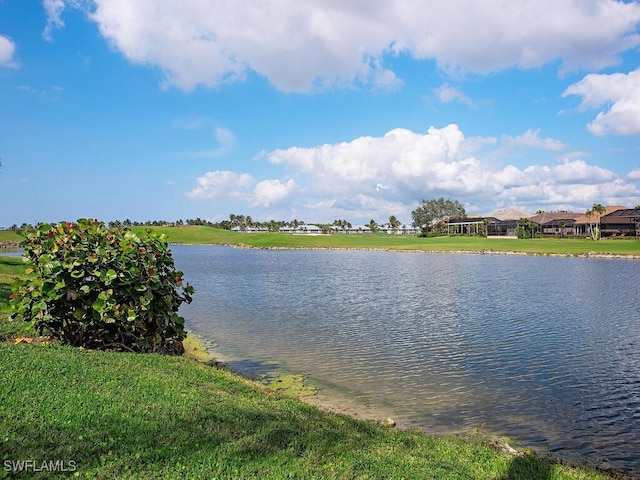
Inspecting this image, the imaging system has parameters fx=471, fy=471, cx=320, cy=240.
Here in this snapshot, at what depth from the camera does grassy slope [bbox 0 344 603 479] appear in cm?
580

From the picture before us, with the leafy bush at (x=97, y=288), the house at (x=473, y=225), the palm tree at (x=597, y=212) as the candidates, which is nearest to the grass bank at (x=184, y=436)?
the leafy bush at (x=97, y=288)

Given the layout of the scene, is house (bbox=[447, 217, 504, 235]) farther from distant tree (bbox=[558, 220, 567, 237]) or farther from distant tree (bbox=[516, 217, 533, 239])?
distant tree (bbox=[558, 220, 567, 237])

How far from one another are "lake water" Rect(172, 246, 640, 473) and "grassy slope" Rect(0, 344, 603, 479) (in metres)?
2.51

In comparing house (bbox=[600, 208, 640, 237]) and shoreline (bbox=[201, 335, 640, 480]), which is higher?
house (bbox=[600, 208, 640, 237])

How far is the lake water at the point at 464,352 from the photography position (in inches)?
441

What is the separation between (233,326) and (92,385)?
14.5 metres

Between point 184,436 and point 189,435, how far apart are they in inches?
2.9

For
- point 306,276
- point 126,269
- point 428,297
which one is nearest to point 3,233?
point 306,276

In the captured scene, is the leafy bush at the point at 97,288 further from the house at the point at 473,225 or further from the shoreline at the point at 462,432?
the house at the point at 473,225

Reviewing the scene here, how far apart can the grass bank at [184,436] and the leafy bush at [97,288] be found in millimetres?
1784

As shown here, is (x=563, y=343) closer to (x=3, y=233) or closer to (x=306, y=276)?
(x=306, y=276)

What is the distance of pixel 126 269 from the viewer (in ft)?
38.8

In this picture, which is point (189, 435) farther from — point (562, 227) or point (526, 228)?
point (562, 227)

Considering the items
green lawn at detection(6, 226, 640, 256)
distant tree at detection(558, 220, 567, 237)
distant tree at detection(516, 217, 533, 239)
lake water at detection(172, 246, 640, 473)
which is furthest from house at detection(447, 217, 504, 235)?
lake water at detection(172, 246, 640, 473)
